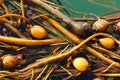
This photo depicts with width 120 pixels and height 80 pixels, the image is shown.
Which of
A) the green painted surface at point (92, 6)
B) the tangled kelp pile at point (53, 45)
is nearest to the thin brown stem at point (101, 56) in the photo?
the tangled kelp pile at point (53, 45)

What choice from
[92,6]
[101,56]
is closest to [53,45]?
[101,56]

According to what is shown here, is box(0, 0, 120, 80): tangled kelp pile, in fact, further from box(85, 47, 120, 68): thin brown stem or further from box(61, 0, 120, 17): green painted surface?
box(61, 0, 120, 17): green painted surface

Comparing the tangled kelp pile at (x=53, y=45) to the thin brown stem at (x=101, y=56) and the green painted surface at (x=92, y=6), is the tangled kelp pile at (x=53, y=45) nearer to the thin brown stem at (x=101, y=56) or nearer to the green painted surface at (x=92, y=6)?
the thin brown stem at (x=101, y=56)

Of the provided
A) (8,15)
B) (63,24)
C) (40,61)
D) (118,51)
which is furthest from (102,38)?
(8,15)

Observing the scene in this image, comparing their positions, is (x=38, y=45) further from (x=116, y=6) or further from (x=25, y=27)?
(x=116, y=6)

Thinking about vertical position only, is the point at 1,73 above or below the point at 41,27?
below
